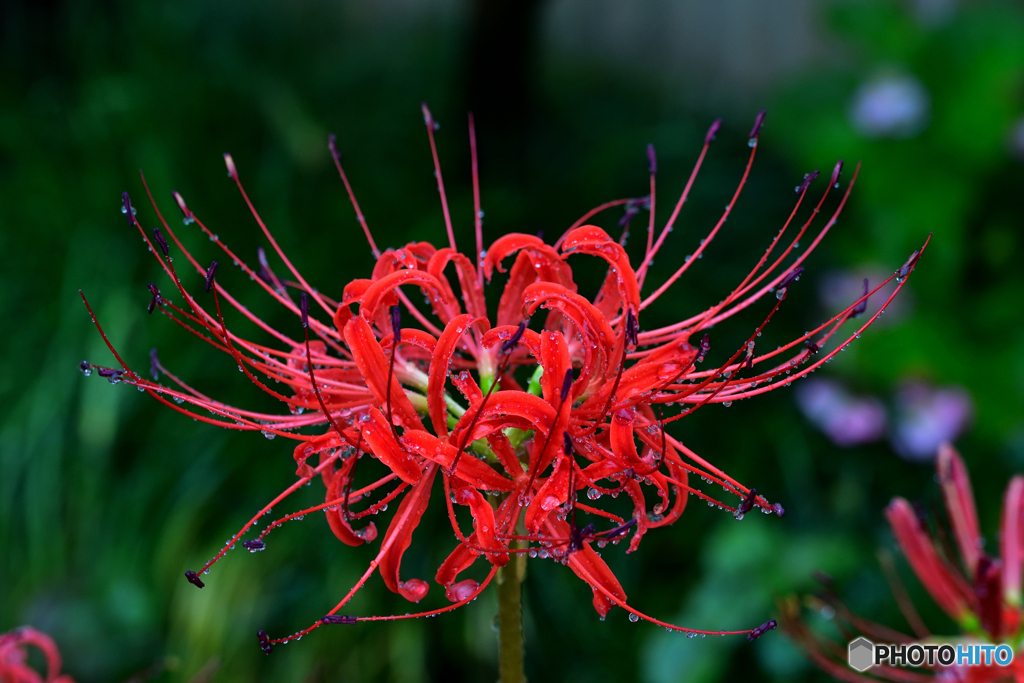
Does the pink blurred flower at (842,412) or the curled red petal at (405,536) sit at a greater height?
the pink blurred flower at (842,412)

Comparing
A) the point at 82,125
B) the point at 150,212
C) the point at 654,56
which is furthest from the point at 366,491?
the point at 654,56

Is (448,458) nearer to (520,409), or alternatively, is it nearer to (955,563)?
→ (520,409)

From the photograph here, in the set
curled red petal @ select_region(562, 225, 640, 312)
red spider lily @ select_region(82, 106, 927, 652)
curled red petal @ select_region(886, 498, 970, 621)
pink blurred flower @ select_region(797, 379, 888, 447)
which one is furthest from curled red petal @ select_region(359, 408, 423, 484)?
pink blurred flower @ select_region(797, 379, 888, 447)

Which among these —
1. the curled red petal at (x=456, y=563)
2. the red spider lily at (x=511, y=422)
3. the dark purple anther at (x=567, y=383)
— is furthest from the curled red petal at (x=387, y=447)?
the dark purple anther at (x=567, y=383)

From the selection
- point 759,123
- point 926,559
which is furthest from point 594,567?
point 759,123

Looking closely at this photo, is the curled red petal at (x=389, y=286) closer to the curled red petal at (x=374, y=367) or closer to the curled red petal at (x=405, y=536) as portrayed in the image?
the curled red petal at (x=374, y=367)

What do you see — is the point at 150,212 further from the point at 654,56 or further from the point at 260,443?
the point at 654,56

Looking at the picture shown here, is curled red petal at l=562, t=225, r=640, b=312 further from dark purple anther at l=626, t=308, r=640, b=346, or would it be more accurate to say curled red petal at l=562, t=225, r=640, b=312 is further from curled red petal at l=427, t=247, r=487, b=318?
curled red petal at l=427, t=247, r=487, b=318
